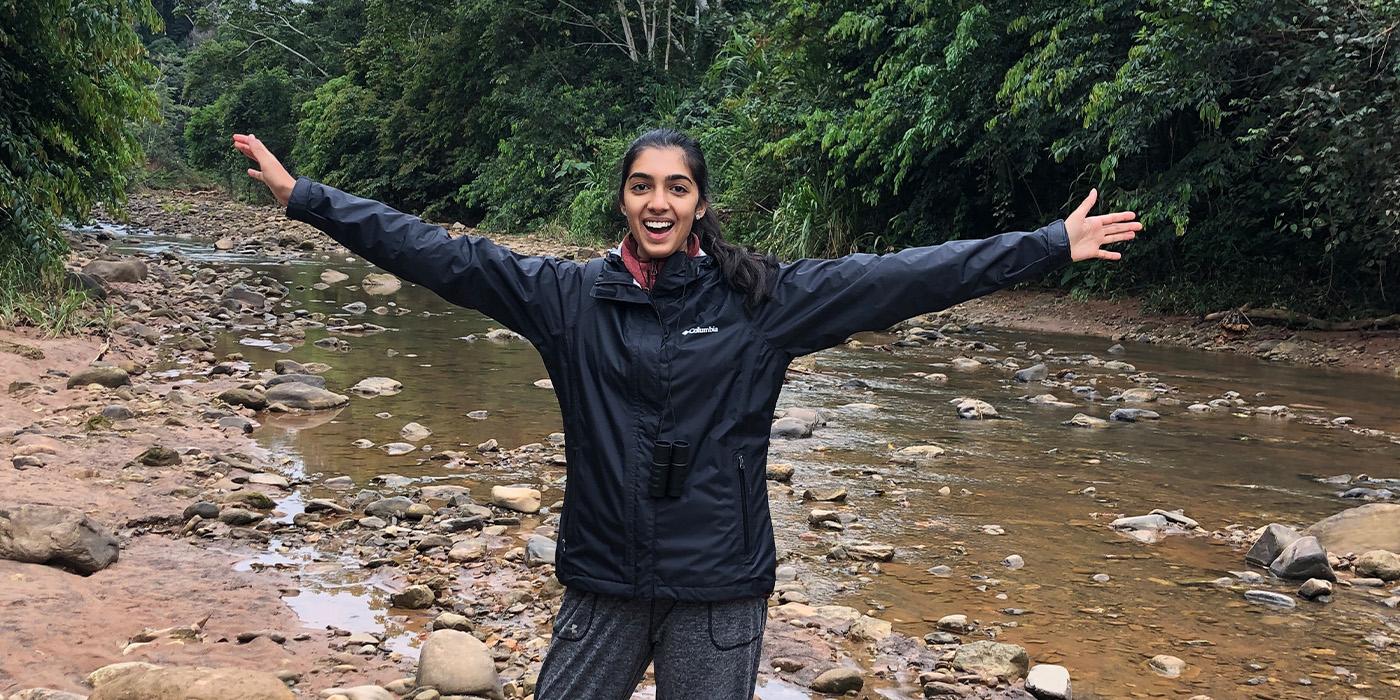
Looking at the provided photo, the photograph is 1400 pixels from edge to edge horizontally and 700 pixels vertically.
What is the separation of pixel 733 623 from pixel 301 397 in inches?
267

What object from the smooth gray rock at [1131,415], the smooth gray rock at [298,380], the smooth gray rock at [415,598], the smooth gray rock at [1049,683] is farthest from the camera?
the smooth gray rock at [1131,415]

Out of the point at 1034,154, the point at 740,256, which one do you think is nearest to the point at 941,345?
the point at 1034,154

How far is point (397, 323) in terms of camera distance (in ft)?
46.3

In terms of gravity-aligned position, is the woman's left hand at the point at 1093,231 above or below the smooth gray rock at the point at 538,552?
above

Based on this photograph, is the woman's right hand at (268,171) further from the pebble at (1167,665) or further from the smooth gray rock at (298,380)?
the smooth gray rock at (298,380)

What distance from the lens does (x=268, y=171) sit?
2.62 m

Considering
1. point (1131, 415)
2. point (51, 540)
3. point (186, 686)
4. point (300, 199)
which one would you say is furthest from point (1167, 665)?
point (1131, 415)

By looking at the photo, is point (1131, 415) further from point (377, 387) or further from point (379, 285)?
point (379, 285)

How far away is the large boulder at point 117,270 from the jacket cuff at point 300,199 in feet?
40.6

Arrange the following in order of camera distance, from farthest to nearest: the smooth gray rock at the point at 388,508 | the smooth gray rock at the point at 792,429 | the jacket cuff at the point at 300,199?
the smooth gray rock at the point at 792,429, the smooth gray rock at the point at 388,508, the jacket cuff at the point at 300,199

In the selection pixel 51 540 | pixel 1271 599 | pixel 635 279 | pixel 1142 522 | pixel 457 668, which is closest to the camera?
pixel 635 279

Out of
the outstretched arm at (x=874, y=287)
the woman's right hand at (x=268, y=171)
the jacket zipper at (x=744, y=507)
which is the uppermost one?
the woman's right hand at (x=268, y=171)

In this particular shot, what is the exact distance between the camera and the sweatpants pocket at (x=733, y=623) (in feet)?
7.42

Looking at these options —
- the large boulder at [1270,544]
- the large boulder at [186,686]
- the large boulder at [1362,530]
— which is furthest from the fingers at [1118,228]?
the large boulder at [1362,530]
